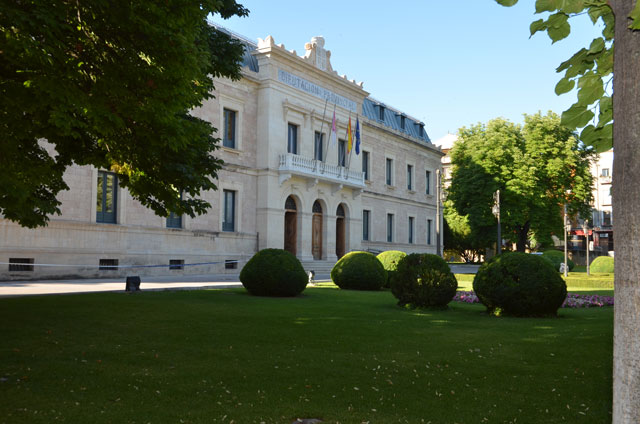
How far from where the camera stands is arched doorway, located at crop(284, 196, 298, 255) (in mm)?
34000

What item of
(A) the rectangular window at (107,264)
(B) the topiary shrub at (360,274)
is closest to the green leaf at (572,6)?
(B) the topiary shrub at (360,274)

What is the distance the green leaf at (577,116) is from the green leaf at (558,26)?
0.45 m

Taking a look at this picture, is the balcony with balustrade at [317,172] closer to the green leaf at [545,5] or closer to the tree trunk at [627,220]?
the green leaf at [545,5]

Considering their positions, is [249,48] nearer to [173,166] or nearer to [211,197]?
[211,197]

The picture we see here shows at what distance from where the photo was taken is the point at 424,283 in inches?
557

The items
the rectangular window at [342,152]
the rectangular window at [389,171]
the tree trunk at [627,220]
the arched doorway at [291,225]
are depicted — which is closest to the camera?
the tree trunk at [627,220]

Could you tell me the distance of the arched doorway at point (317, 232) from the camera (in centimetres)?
3597

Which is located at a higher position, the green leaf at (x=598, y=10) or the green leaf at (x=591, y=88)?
the green leaf at (x=598, y=10)

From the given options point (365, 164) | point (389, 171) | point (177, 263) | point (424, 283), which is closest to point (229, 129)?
point (177, 263)

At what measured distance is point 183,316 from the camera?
456 inches

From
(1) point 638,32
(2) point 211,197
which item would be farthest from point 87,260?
(1) point 638,32

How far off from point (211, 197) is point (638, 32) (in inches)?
1087

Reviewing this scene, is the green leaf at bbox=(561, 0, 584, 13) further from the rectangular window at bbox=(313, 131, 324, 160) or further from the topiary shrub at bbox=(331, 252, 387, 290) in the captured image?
the rectangular window at bbox=(313, 131, 324, 160)

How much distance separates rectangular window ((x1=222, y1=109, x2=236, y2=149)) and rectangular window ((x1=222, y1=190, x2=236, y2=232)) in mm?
2660
